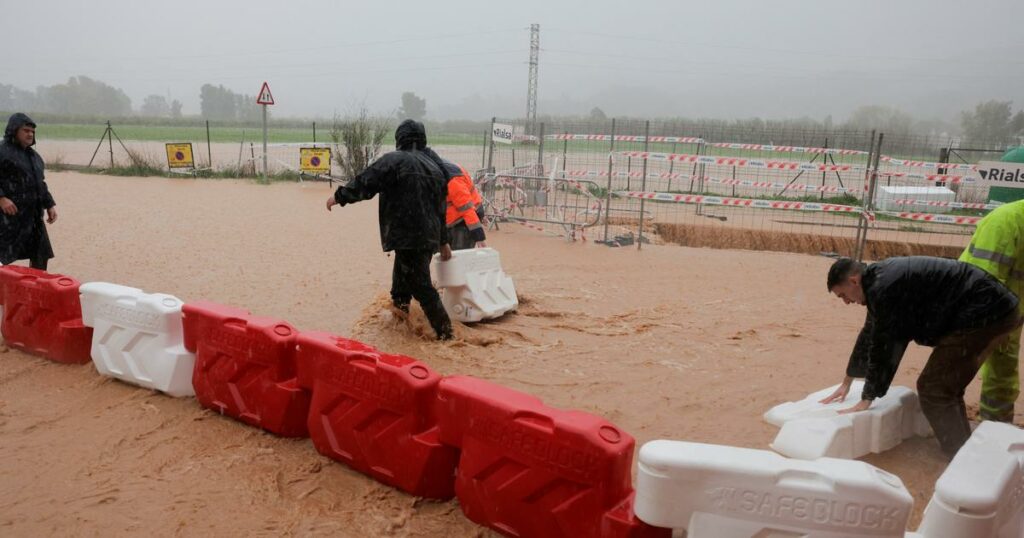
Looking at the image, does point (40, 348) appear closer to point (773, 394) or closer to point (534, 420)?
point (534, 420)

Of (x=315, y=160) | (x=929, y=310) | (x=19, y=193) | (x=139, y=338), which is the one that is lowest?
(x=139, y=338)

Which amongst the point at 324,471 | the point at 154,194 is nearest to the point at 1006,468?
the point at 324,471

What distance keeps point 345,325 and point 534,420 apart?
4164 millimetres

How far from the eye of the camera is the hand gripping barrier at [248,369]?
13.6 ft

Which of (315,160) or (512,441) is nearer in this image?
(512,441)

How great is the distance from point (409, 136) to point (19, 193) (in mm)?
3760

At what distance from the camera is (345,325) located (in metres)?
6.84

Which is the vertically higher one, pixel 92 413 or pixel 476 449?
pixel 476 449

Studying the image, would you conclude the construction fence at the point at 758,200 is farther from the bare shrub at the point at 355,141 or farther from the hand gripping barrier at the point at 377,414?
the hand gripping barrier at the point at 377,414

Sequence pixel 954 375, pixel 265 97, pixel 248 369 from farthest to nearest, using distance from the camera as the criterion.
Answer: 1. pixel 265 97
2. pixel 248 369
3. pixel 954 375

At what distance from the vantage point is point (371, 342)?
628cm

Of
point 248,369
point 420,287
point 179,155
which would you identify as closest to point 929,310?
point 420,287

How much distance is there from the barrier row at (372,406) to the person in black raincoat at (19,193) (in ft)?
3.83

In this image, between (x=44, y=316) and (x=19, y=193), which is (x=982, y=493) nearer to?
(x=44, y=316)
